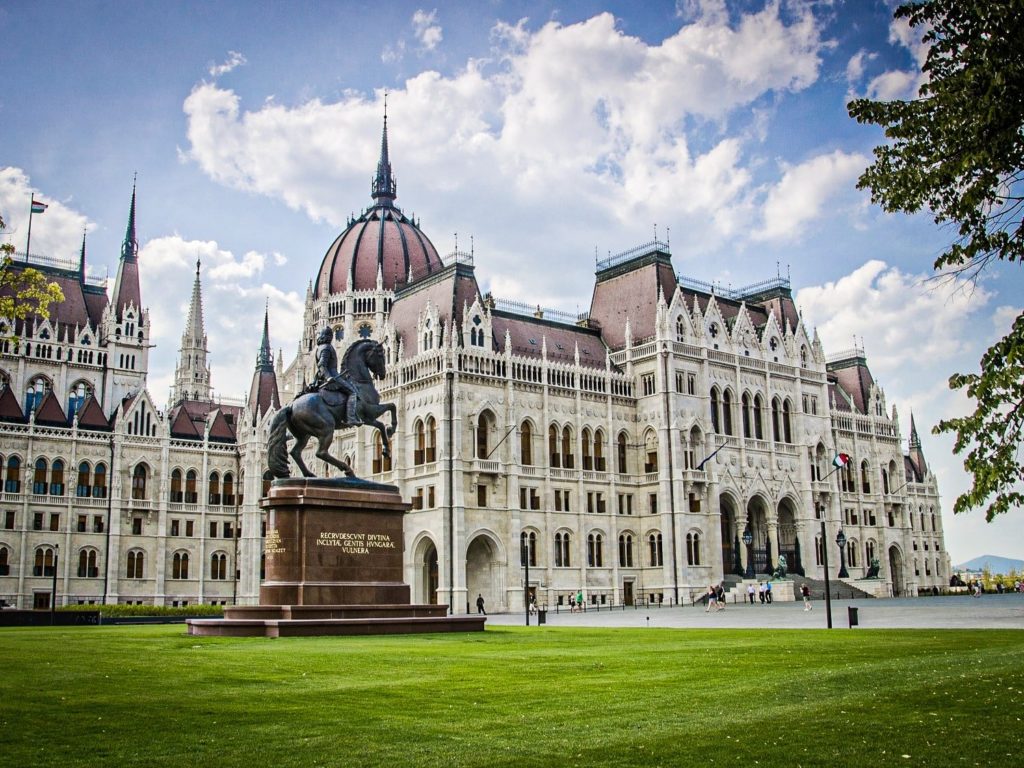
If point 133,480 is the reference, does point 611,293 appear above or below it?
above

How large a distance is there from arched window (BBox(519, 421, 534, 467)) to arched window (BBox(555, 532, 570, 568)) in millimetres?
5533

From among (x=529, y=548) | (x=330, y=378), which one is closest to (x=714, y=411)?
(x=529, y=548)

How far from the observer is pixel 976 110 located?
14695mm

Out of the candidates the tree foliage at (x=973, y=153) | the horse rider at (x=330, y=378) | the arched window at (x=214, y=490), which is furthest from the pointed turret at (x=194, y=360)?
the tree foliage at (x=973, y=153)

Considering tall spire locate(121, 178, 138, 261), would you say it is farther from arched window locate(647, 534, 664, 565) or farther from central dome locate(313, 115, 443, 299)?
arched window locate(647, 534, 664, 565)

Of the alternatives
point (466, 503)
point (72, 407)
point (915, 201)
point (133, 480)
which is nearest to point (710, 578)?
point (466, 503)

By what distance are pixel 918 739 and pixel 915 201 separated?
8.45 metres

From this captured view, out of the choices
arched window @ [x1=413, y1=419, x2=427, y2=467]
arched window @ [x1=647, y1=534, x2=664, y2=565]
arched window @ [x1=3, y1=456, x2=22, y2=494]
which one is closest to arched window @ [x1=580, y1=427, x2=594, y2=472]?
arched window @ [x1=647, y1=534, x2=664, y2=565]

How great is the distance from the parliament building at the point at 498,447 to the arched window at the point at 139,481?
7.2 inches

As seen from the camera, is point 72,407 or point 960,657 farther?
point 72,407

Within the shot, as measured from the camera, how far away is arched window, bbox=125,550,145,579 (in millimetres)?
83500

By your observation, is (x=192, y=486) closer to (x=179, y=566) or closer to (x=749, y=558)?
(x=179, y=566)

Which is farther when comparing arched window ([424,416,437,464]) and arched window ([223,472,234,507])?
arched window ([223,472,234,507])

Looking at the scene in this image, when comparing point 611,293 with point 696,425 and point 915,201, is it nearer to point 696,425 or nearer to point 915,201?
point 696,425
